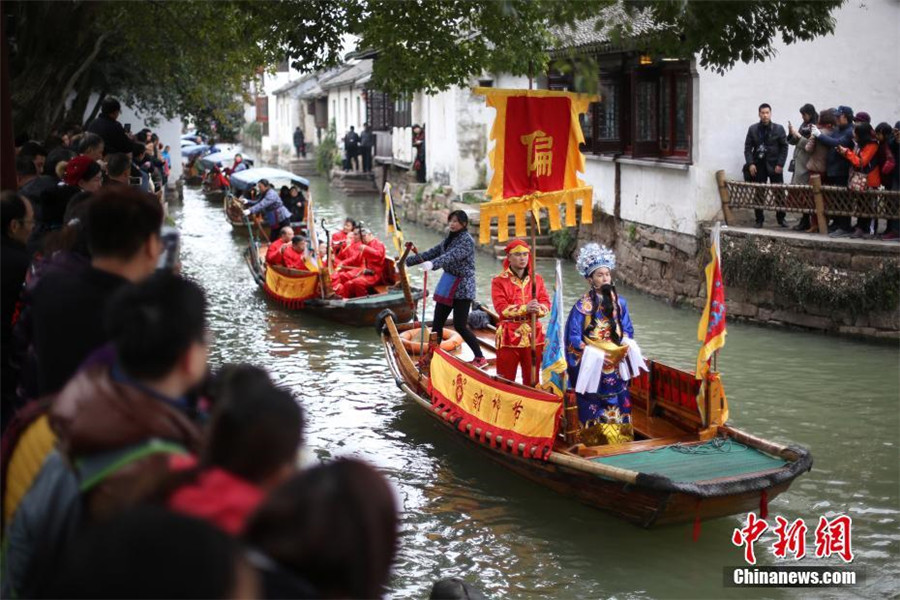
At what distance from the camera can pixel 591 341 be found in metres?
8.18

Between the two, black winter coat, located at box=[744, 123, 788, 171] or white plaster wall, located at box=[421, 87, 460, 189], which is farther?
white plaster wall, located at box=[421, 87, 460, 189]

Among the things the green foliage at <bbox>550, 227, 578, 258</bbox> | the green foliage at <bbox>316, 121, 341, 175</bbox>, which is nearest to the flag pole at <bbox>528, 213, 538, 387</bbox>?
the green foliage at <bbox>550, 227, 578, 258</bbox>

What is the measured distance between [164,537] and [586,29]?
61.2 ft

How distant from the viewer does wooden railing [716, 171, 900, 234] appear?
44.2ft

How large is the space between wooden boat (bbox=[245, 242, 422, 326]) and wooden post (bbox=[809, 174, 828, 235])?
17.2 feet

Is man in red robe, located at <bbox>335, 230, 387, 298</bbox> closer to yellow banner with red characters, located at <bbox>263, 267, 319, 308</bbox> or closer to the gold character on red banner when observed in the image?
yellow banner with red characters, located at <bbox>263, 267, 319, 308</bbox>

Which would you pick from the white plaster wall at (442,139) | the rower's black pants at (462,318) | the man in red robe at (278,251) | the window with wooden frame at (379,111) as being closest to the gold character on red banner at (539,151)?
the rower's black pants at (462,318)

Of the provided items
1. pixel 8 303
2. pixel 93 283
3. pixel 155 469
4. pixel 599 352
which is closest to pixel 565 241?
pixel 599 352

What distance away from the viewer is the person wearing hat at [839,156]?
14.0 meters

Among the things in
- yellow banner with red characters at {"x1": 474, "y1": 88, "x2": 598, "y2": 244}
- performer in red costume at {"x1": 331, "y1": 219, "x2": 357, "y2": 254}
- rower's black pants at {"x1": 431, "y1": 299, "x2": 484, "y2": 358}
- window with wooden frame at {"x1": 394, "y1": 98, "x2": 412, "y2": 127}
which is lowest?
rower's black pants at {"x1": 431, "y1": 299, "x2": 484, "y2": 358}

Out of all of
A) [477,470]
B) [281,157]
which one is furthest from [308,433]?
[281,157]

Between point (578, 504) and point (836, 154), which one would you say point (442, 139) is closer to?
point (836, 154)

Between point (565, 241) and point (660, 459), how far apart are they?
13623 mm

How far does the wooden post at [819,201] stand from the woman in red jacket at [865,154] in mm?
430
